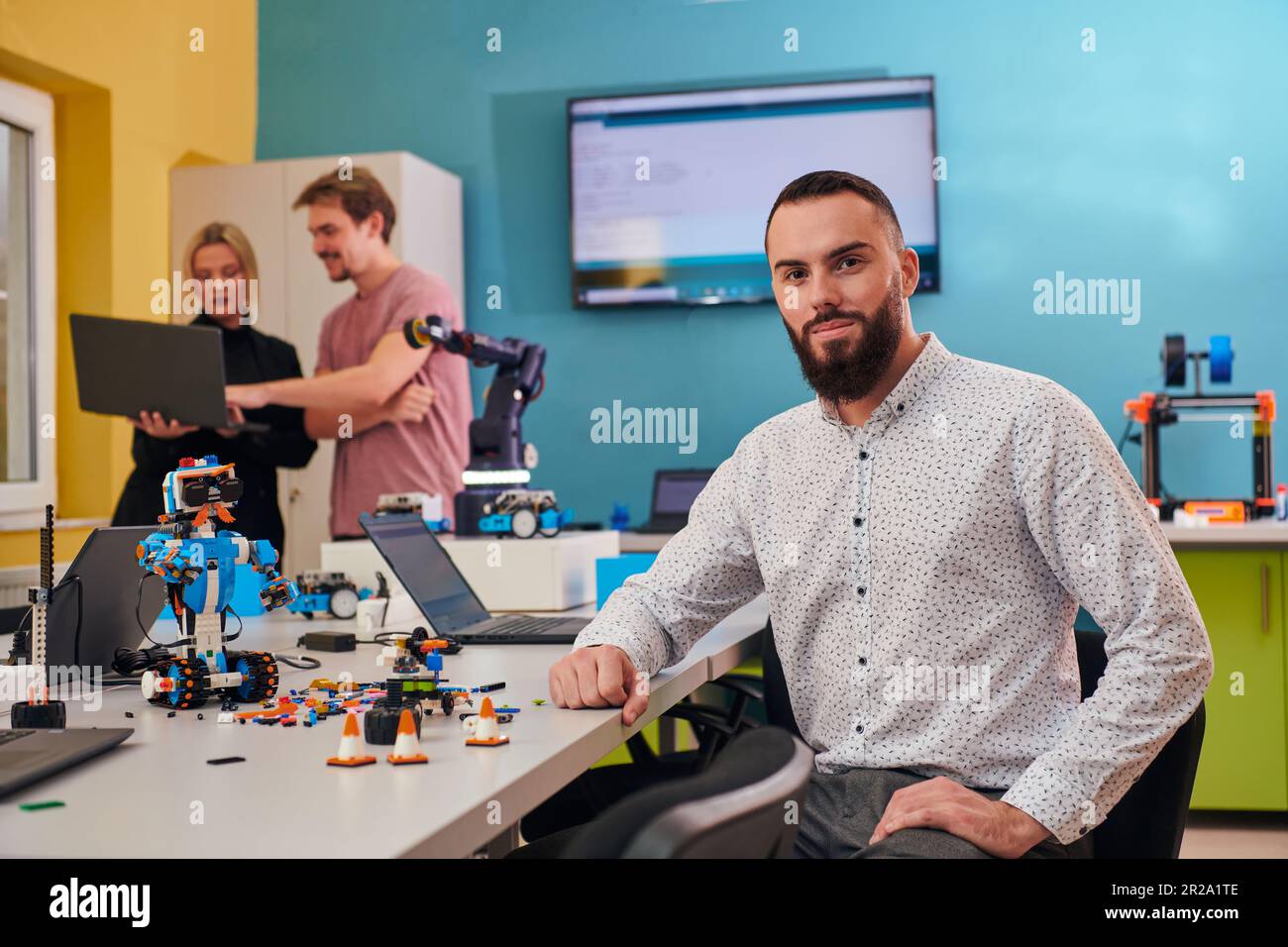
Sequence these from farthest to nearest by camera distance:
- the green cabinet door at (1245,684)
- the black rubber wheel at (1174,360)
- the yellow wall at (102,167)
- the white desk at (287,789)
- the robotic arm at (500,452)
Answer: the yellow wall at (102,167) → the black rubber wheel at (1174,360) → the green cabinet door at (1245,684) → the robotic arm at (500,452) → the white desk at (287,789)

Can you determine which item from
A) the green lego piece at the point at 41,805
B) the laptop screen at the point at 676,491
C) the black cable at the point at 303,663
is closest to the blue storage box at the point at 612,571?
the black cable at the point at 303,663

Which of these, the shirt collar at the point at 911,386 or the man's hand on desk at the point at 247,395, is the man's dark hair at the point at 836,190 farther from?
the man's hand on desk at the point at 247,395

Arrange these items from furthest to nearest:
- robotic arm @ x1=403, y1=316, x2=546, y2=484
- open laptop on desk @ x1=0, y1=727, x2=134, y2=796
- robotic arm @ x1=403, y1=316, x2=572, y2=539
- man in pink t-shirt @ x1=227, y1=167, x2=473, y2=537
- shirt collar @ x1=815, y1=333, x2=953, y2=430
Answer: man in pink t-shirt @ x1=227, y1=167, x2=473, y2=537 < robotic arm @ x1=403, y1=316, x2=546, y2=484 < robotic arm @ x1=403, y1=316, x2=572, y2=539 < shirt collar @ x1=815, y1=333, x2=953, y2=430 < open laptop on desk @ x1=0, y1=727, x2=134, y2=796

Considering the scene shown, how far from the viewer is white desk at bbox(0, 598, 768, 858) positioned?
0.87 meters

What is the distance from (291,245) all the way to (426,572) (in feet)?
8.02

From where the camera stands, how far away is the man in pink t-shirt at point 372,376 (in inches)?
154

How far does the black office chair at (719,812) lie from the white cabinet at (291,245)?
3.46 m

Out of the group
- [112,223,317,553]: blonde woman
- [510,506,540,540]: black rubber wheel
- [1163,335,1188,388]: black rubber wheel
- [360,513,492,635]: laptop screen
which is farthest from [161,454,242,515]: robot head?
[1163,335,1188,388]: black rubber wheel

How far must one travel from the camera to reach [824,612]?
162cm

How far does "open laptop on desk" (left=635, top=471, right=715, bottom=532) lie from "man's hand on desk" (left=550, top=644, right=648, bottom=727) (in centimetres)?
231

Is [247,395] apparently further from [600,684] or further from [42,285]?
[600,684]

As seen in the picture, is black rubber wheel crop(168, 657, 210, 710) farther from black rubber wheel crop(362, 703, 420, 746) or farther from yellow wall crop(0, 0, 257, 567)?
yellow wall crop(0, 0, 257, 567)

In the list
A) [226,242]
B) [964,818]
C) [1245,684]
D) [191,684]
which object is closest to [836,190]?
[964,818]
